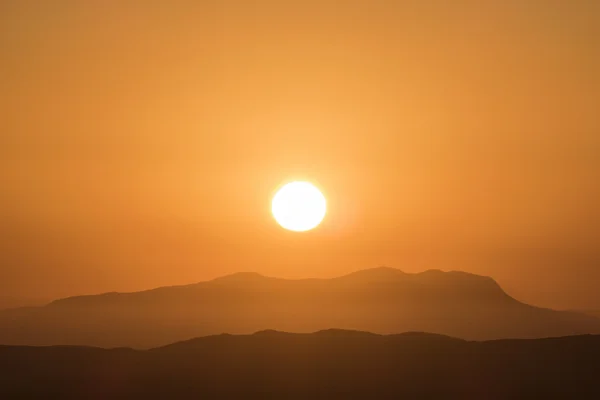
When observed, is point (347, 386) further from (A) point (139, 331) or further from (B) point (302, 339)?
(A) point (139, 331)

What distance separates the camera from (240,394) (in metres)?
86.7

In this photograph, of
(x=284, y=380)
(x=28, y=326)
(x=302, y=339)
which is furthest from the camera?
(x=28, y=326)

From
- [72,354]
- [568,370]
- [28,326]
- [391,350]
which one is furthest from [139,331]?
[568,370]

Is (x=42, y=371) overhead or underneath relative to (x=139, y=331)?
underneath

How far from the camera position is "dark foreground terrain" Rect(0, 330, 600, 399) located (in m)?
85.6

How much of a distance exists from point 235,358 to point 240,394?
620 centimetres

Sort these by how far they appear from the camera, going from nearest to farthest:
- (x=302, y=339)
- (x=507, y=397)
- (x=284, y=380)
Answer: (x=507, y=397)
(x=284, y=380)
(x=302, y=339)

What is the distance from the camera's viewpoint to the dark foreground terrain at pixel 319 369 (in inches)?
3371

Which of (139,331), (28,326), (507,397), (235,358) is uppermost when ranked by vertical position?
(28,326)

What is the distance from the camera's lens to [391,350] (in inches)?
3661

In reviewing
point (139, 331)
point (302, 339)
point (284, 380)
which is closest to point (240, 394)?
point (284, 380)

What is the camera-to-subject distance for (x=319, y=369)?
89.8 m

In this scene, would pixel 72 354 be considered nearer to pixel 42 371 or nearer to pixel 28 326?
pixel 42 371

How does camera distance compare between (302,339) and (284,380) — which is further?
(302,339)
